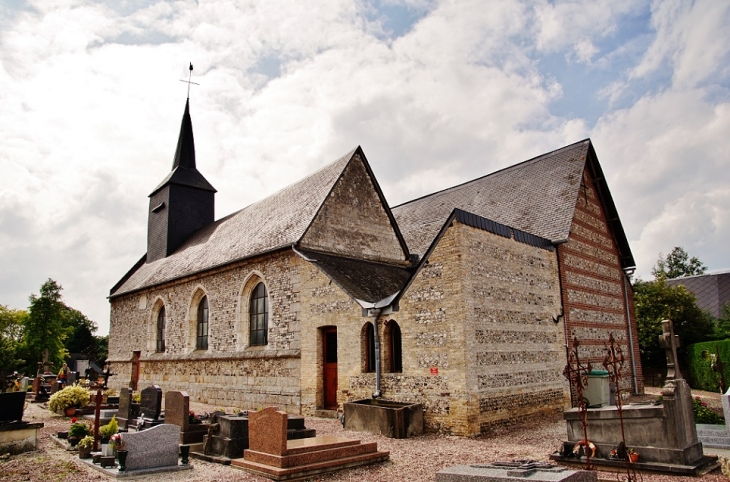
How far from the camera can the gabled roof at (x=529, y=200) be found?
17.6m

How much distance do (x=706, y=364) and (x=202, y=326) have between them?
21.1 meters

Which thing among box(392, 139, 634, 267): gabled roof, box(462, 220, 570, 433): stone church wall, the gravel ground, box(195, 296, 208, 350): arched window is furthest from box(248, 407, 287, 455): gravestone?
box(195, 296, 208, 350): arched window

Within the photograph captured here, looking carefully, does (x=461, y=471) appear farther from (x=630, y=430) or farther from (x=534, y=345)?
(x=534, y=345)

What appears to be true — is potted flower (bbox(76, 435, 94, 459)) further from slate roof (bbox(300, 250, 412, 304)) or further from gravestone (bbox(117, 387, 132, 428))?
slate roof (bbox(300, 250, 412, 304))

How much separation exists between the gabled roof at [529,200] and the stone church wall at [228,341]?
6.03 meters

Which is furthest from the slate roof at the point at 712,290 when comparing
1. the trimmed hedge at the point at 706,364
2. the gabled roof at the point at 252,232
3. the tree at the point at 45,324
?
the tree at the point at 45,324

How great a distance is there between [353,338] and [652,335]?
18.1 m

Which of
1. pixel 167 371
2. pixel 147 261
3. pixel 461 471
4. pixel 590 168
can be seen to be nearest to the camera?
pixel 461 471

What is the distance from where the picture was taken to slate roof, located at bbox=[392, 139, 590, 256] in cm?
1752

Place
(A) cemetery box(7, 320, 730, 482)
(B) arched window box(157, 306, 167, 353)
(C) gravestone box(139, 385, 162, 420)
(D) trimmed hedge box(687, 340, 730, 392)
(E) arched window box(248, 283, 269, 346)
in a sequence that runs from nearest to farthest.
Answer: (A) cemetery box(7, 320, 730, 482), (C) gravestone box(139, 385, 162, 420), (E) arched window box(248, 283, 269, 346), (D) trimmed hedge box(687, 340, 730, 392), (B) arched window box(157, 306, 167, 353)

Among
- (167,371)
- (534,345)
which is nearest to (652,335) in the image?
(534,345)

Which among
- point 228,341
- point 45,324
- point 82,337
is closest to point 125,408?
point 228,341

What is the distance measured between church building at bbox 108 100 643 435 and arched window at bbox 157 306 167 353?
0.07 metres

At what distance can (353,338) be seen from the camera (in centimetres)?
1325
